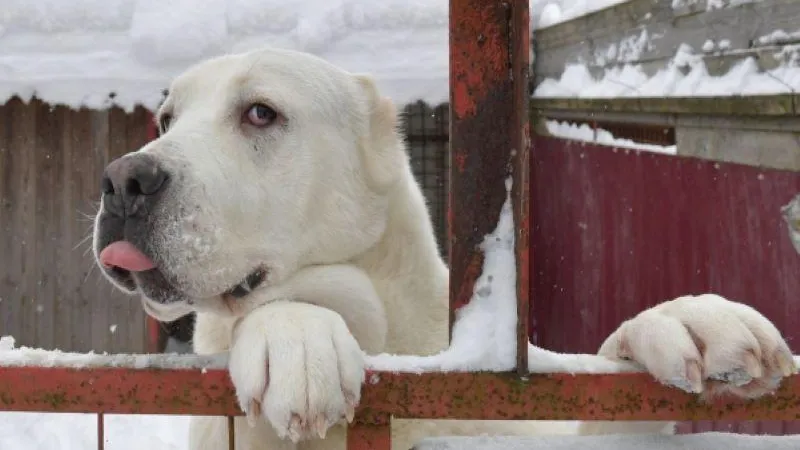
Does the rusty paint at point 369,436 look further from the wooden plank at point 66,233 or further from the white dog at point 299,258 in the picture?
the wooden plank at point 66,233

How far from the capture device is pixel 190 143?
2111 mm

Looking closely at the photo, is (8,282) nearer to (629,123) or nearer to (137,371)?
(629,123)

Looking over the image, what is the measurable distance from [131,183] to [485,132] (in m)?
0.92

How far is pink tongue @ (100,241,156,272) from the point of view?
189 centimetres

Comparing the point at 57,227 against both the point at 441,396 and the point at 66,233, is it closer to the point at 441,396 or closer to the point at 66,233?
the point at 66,233

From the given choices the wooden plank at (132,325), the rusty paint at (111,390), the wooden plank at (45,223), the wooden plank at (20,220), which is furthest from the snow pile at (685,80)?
the wooden plank at (20,220)

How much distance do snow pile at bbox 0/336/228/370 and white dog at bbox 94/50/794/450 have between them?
0.22ft

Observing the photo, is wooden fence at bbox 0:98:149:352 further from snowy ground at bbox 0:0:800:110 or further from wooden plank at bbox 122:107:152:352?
snowy ground at bbox 0:0:800:110

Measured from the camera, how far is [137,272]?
1.93m

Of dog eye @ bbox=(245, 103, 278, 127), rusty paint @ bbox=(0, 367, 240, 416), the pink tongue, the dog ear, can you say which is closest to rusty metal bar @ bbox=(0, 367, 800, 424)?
rusty paint @ bbox=(0, 367, 240, 416)

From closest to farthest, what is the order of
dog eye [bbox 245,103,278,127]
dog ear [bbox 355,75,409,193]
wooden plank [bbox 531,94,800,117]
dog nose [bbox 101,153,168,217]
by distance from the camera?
dog nose [bbox 101,153,168,217] → dog eye [bbox 245,103,278,127] → dog ear [bbox 355,75,409,193] → wooden plank [bbox 531,94,800,117]

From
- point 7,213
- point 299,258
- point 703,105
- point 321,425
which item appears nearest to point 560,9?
point 703,105

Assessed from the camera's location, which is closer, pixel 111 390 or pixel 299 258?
pixel 111 390

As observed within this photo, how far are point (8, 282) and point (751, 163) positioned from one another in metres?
7.78
